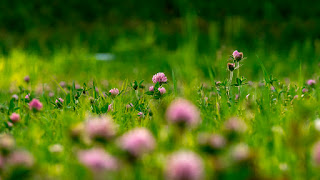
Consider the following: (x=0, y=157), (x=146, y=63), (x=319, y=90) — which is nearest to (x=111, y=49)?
(x=146, y=63)

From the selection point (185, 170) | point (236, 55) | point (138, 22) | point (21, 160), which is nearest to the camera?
point (185, 170)

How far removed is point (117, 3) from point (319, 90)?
669cm

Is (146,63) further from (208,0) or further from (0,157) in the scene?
(0,157)

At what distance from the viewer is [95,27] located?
732cm

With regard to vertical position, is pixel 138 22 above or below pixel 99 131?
above

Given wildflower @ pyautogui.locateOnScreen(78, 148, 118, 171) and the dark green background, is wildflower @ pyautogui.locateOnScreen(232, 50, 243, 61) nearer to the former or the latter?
wildflower @ pyautogui.locateOnScreen(78, 148, 118, 171)

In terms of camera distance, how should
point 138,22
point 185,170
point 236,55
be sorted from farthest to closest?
point 138,22 → point 236,55 → point 185,170

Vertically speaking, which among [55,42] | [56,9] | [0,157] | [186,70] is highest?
[56,9]

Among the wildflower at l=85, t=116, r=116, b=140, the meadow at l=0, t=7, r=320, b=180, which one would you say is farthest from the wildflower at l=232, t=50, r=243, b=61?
the wildflower at l=85, t=116, r=116, b=140

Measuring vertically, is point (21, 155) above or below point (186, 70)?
below

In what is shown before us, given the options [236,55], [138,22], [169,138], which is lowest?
[169,138]

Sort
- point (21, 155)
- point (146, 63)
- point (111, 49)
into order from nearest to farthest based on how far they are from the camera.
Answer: point (21, 155)
point (146, 63)
point (111, 49)

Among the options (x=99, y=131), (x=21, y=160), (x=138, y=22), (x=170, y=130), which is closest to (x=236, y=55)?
(x=170, y=130)

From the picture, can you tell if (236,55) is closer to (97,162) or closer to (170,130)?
(170,130)
